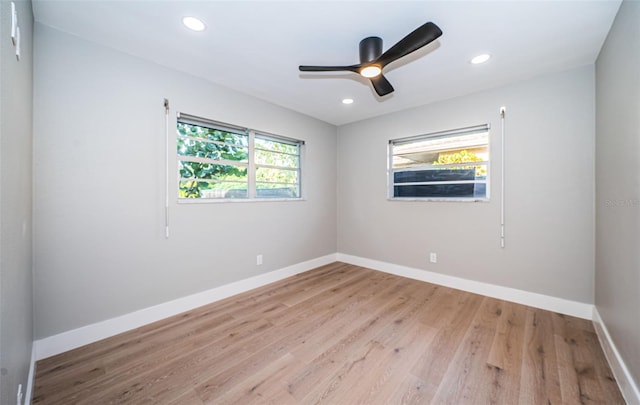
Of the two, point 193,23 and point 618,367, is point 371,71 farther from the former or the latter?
point 618,367

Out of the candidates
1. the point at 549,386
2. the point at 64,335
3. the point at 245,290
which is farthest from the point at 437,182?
the point at 64,335

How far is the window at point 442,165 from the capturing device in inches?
123

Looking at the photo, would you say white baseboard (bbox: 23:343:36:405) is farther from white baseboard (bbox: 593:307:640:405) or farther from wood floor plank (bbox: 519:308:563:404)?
white baseboard (bbox: 593:307:640:405)

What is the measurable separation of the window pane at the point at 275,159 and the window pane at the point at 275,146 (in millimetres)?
62

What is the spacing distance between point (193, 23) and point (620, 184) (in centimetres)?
327

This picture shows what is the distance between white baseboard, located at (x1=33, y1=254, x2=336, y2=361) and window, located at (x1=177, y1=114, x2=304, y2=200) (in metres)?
1.08

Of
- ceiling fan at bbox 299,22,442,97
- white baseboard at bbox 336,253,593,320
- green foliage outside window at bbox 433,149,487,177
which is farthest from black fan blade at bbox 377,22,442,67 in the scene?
white baseboard at bbox 336,253,593,320

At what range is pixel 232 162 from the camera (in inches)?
120

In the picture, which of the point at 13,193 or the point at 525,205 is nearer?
the point at 13,193

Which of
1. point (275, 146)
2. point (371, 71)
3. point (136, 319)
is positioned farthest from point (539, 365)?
point (275, 146)

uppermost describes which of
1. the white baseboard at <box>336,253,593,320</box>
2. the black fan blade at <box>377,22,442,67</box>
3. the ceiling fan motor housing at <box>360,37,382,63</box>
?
the ceiling fan motor housing at <box>360,37,382,63</box>

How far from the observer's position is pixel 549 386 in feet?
5.23

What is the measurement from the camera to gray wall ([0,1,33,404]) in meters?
0.95

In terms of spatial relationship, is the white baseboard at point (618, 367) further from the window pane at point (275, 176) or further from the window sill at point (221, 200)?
the window pane at point (275, 176)
